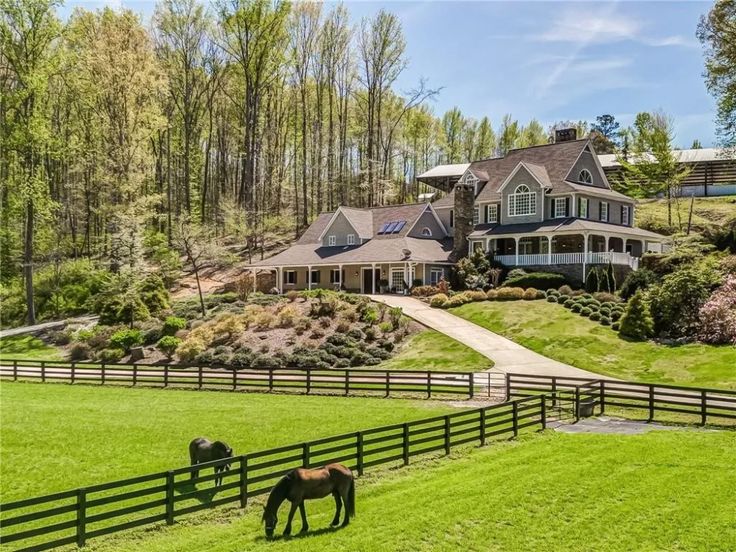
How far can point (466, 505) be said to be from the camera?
11.2 m

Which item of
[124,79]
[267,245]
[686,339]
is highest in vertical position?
[124,79]

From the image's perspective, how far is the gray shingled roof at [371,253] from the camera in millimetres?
45062

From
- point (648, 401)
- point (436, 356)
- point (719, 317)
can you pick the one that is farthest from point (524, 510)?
point (719, 317)

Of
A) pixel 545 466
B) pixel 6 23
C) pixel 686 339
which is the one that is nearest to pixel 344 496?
pixel 545 466

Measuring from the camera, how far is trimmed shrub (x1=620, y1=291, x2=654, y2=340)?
30.2 m

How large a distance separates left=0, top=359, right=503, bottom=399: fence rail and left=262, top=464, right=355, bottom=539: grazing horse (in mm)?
11431

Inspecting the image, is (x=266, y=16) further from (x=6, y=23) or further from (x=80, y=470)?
(x=80, y=470)

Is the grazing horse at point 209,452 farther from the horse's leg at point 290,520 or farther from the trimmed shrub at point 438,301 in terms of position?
the trimmed shrub at point 438,301

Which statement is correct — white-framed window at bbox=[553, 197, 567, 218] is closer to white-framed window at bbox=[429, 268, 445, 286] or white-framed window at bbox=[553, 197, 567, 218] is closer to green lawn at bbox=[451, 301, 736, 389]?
white-framed window at bbox=[429, 268, 445, 286]

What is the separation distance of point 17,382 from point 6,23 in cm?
2649

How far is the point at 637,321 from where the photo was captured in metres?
30.4

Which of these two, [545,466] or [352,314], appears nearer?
[545,466]

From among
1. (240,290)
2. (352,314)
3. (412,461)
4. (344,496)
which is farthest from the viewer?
(240,290)

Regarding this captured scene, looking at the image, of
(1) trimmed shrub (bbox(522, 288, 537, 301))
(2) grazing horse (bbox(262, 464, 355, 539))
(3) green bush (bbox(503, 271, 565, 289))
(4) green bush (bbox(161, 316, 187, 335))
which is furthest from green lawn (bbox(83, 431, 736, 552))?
(4) green bush (bbox(161, 316, 187, 335))
